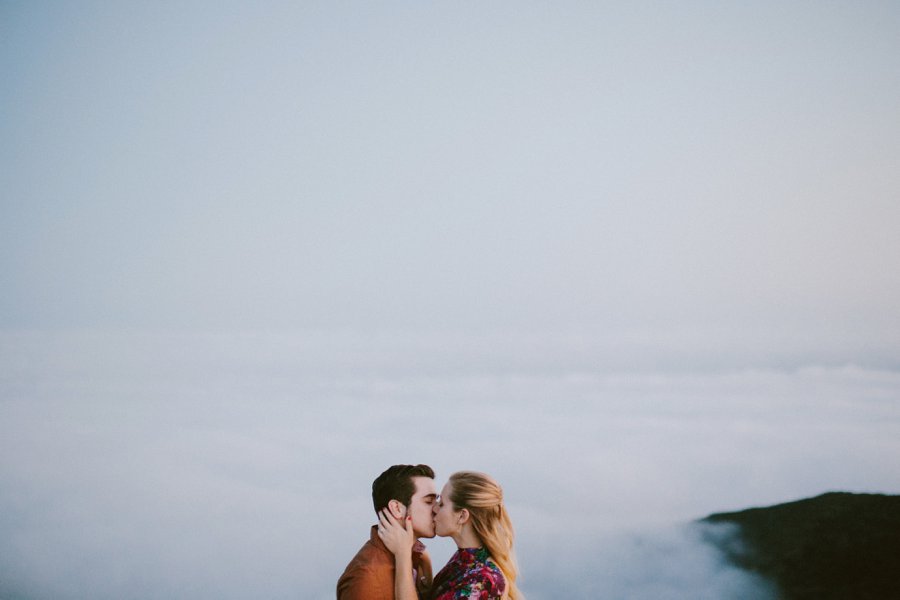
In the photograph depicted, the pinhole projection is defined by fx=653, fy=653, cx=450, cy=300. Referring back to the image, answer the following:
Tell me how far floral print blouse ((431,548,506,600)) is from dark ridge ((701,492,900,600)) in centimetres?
1367

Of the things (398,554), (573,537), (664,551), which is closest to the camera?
(398,554)

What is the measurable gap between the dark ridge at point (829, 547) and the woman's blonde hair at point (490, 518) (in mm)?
13425

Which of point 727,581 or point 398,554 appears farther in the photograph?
point 727,581

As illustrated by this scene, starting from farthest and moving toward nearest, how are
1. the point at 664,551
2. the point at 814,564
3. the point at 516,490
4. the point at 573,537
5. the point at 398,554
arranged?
the point at 516,490 < the point at 573,537 < the point at 664,551 < the point at 814,564 < the point at 398,554

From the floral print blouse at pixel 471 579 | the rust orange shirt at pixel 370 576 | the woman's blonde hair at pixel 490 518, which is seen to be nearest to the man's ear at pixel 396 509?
the rust orange shirt at pixel 370 576

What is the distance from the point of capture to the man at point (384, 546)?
4.78m

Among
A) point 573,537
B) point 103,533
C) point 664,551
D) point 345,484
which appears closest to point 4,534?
point 103,533

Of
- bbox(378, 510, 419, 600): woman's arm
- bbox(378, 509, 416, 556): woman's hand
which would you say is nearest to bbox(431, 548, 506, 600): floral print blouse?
bbox(378, 510, 419, 600): woman's arm

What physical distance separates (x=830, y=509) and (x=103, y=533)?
20455cm

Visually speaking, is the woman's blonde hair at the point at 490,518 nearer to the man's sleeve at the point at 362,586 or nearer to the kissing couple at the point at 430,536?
the kissing couple at the point at 430,536

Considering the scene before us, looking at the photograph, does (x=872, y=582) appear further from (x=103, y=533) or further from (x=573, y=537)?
(x=103, y=533)

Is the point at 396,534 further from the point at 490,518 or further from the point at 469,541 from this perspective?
the point at 490,518

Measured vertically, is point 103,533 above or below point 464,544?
below

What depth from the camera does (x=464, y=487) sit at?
5.21 meters
